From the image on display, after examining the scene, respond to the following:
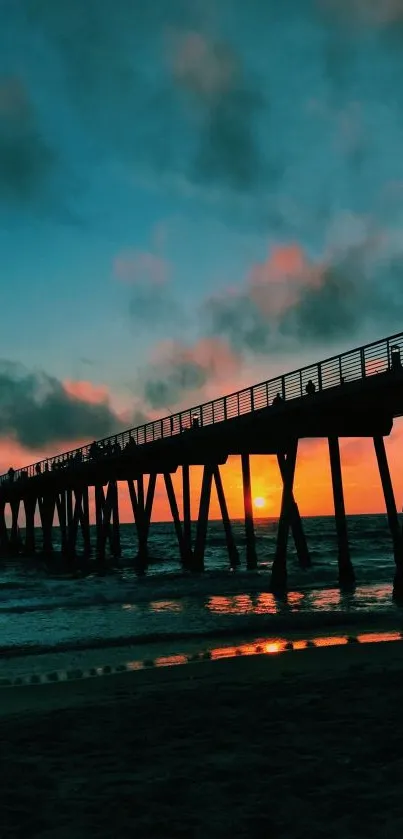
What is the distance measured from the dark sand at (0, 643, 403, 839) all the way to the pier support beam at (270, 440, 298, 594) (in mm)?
12378

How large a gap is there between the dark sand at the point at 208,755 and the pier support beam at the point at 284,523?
12378 mm

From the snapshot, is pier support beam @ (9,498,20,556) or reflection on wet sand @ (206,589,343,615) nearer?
reflection on wet sand @ (206,589,343,615)

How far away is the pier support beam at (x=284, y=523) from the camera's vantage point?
2194 centimetres

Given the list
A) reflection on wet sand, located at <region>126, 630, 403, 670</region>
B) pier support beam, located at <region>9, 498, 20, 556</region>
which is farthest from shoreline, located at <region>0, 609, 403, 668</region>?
pier support beam, located at <region>9, 498, 20, 556</region>

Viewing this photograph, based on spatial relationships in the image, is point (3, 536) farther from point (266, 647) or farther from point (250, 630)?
point (266, 647)

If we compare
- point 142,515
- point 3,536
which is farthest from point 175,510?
point 3,536

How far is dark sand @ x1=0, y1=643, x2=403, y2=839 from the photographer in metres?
4.65

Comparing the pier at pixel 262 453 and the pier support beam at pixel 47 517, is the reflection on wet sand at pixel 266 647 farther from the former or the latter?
the pier support beam at pixel 47 517

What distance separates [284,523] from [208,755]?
53.4 feet

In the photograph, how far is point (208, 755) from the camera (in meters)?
6.05

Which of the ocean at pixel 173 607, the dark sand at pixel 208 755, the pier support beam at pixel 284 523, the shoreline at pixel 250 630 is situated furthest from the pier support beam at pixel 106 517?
the dark sand at pixel 208 755

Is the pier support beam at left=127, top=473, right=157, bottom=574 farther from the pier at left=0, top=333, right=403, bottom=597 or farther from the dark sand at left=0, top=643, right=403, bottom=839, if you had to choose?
the dark sand at left=0, top=643, right=403, bottom=839

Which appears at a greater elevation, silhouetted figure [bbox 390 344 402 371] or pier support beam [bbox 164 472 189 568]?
silhouetted figure [bbox 390 344 402 371]

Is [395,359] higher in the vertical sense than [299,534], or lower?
higher
